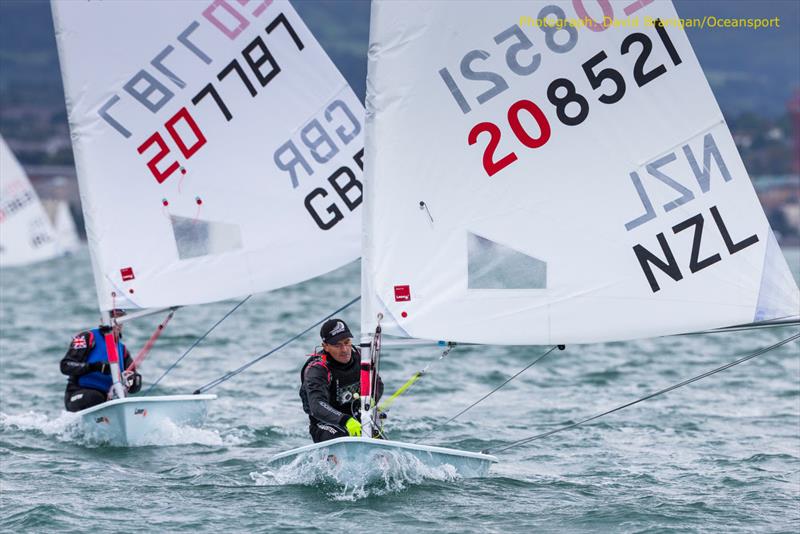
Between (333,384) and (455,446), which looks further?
(455,446)

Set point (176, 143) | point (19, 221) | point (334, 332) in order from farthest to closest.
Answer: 1. point (19, 221)
2. point (176, 143)
3. point (334, 332)

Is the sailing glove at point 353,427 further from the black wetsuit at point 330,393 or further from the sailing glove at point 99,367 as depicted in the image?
the sailing glove at point 99,367

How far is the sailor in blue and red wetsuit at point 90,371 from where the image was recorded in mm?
9961

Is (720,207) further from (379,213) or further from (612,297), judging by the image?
(379,213)

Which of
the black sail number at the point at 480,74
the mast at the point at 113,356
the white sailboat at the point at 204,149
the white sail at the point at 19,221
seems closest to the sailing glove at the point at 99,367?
the mast at the point at 113,356

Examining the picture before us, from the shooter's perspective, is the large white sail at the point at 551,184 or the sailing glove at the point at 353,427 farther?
the sailing glove at the point at 353,427

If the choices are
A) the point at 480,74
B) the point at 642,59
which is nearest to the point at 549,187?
the point at 480,74

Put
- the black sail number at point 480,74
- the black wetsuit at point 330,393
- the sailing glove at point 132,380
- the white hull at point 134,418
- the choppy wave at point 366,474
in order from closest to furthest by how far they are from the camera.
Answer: the black sail number at point 480,74 → the choppy wave at point 366,474 → the black wetsuit at point 330,393 → the white hull at point 134,418 → the sailing glove at point 132,380

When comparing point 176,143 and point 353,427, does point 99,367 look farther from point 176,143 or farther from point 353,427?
point 353,427

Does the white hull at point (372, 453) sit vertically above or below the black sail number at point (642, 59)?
below

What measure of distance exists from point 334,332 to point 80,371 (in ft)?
9.96

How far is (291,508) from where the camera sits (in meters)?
7.53

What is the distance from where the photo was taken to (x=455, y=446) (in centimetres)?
999

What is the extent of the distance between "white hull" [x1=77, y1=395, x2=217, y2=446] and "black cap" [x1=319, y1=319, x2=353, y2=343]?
2266 millimetres
